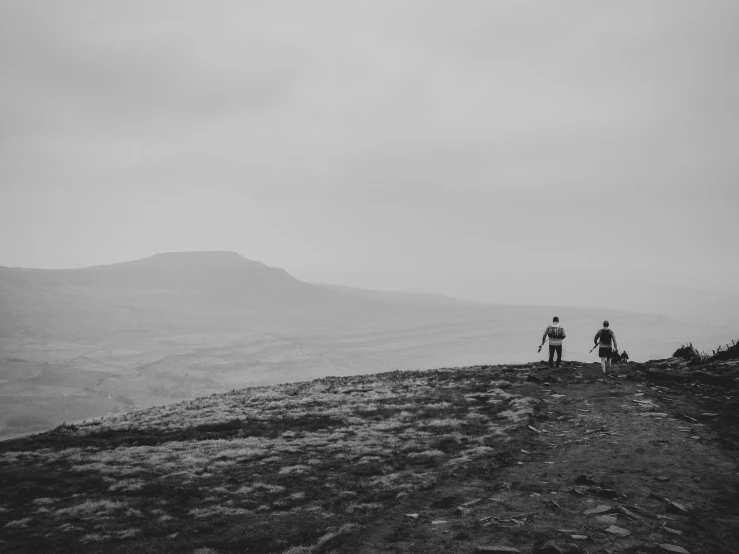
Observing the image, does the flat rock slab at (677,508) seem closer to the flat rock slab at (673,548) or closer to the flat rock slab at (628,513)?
the flat rock slab at (628,513)

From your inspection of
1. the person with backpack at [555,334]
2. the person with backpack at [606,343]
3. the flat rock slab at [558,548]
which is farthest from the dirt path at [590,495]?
the person with backpack at [555,334]

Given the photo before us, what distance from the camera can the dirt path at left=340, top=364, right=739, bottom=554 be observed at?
1050cm

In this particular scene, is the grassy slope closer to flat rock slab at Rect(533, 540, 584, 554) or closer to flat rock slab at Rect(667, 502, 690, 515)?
flat rock slab at Rect(667, 502, 690, 515)

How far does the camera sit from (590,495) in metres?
12.9

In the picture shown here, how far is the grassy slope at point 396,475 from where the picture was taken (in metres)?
11.6

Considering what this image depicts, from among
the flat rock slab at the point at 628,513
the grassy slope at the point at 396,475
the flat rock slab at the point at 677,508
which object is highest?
the flat rock slab at the point at 677,508

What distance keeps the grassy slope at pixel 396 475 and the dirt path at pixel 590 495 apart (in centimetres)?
6

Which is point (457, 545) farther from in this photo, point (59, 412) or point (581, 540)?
point (59, 412)

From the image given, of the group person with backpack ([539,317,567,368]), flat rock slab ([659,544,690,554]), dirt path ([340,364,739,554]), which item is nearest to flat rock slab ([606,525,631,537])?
dirt path ([340,364,739,554])

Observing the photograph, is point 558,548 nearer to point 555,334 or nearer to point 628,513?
point 628,513

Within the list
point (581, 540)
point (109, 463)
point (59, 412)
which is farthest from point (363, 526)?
point (59, 412)

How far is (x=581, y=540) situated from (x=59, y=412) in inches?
9327

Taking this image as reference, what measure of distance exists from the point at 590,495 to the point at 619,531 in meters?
2.44

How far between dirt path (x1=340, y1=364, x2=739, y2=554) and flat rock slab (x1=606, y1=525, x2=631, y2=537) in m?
0.03
